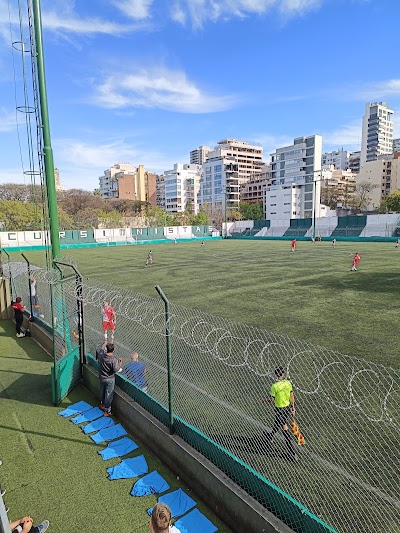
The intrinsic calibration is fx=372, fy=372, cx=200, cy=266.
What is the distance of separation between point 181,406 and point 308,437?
2431mm

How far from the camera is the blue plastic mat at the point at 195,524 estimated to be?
4.47m

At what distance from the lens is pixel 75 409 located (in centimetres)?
747

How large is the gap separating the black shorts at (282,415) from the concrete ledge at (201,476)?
1.31 meters

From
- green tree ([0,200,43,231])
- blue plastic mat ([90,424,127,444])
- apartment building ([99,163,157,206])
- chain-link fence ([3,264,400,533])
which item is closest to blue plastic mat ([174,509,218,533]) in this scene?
chain-link fence ([3,264,400,533])

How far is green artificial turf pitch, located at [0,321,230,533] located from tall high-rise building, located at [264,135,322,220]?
106m

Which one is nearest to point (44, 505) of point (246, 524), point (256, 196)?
point (246, 524)

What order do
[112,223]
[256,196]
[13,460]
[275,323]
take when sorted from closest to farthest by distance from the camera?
[13,460], [275,323], [112,223], [256,196]

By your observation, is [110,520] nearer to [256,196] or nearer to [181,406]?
[181,406]

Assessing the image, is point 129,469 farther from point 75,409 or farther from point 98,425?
point 75,409

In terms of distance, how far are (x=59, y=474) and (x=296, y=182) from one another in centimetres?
11834

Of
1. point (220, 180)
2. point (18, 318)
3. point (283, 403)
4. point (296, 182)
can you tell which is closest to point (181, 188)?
point (220, 180)

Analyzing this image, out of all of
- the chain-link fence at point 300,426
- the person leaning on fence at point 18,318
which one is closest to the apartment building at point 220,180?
the person leaning on fence at point 18,318

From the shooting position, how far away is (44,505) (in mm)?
4918

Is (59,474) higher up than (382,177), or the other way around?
(382,177)
